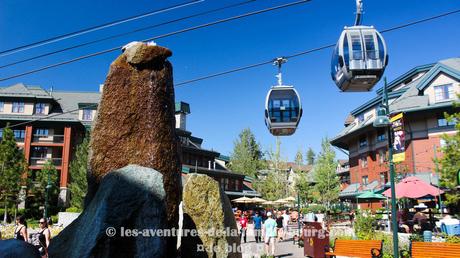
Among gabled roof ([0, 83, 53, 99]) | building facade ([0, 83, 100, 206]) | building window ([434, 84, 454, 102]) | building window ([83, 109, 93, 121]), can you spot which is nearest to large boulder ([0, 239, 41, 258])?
building window ([434, 84, 454, 102])

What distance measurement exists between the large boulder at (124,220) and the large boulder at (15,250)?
466 mm

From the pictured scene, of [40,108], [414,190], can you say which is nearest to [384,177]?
[414,190]

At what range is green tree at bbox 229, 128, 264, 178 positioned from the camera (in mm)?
68500

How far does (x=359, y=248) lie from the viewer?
1191 centimetres

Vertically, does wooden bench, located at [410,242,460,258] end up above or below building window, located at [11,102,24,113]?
below

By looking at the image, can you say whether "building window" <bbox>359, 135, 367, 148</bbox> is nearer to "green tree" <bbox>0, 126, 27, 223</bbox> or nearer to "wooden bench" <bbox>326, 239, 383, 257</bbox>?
"wooden bench" <bbox>326, 239, 383, 257</bbox>

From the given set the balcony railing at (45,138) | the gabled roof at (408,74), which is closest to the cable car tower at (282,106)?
the gabled roof at (408,74)

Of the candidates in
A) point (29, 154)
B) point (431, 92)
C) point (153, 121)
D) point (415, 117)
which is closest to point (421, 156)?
point (415, 117)

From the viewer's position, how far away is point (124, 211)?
477cm

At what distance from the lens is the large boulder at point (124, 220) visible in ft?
15.2

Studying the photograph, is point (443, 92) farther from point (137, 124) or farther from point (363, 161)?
point (137, 124)

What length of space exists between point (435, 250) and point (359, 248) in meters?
2.37

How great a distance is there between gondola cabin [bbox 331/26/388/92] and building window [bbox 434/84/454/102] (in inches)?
1096

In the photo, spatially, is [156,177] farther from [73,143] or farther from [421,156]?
[73,143]
